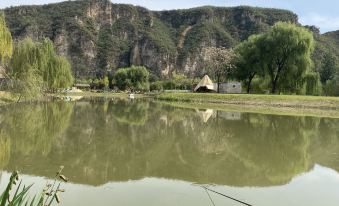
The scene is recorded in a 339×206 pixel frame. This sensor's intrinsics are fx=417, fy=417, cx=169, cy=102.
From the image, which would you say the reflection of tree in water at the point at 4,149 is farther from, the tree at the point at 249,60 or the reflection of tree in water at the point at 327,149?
the tree at the point at 249,60

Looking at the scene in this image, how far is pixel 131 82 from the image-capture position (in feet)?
451

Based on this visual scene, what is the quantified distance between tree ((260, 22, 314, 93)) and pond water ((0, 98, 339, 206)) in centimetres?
3790

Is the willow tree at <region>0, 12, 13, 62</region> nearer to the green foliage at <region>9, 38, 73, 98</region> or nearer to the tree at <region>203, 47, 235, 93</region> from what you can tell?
the green foliage at <region>9, 38, 73, 98</region>

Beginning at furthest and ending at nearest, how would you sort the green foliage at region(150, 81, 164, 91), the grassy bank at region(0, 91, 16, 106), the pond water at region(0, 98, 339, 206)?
the green foliage at region(150, 81, 164, 91)
the grassy bank at region(0, 91, 16, 106)
the pond water at region(0, 98, 339, 206)

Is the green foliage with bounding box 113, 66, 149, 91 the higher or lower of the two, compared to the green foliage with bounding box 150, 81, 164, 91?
higher

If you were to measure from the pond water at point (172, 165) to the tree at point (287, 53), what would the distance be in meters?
37.9

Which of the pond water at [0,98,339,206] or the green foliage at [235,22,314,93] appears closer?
the pond water at [0,98,339,206]

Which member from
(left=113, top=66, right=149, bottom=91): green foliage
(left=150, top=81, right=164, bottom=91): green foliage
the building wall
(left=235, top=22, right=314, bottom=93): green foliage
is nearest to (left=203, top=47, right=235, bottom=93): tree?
(left=235, top=22, right=314, bottom=93): green foliage

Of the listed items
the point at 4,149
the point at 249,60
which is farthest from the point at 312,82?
the point at 4,149

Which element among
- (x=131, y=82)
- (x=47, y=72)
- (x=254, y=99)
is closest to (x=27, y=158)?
(x=47, y=72)

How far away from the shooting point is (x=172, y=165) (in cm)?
1220

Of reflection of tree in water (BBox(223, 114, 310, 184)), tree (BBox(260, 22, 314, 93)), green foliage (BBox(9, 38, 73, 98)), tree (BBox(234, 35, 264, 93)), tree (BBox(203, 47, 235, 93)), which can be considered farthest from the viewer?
tree (BBox(203, 47, 235, 93))

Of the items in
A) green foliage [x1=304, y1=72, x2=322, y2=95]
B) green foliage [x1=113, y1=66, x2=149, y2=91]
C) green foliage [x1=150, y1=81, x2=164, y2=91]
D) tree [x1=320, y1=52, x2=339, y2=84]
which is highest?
tree [x1=320, y1=52, x2=339, y2=84]

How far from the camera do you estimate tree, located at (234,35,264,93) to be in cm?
6184
